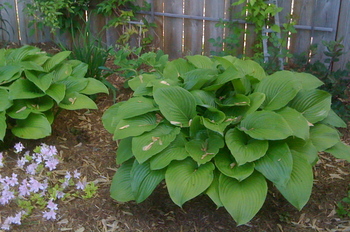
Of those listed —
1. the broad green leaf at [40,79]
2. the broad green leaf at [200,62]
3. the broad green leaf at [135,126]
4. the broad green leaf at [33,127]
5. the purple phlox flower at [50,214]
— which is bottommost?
the purple phlox flower at [50,214]

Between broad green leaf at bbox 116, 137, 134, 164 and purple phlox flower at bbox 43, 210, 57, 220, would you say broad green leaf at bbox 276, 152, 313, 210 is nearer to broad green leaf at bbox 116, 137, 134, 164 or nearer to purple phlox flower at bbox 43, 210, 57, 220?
broad green leaf at bbox 116, 137, 134, 164

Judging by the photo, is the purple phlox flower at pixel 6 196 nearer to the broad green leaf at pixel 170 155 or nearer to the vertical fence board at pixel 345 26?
the broad green leaf at pixel 170 155

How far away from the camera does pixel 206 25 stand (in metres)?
4.90

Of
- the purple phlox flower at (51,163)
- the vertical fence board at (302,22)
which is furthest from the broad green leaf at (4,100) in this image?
the vertical fence board at (302,22)

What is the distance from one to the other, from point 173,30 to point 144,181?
10.3 ft

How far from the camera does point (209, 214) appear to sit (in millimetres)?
2605

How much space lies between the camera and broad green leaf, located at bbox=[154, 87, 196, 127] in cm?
238

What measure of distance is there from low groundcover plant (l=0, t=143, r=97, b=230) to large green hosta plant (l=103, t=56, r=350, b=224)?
417 mm

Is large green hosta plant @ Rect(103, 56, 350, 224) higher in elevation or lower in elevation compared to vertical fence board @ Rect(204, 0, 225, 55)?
lower

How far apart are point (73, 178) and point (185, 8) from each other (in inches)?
109

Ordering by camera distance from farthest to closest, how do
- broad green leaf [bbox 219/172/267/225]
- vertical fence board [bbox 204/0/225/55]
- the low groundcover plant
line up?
vertical fence board [bbox 204/0/225/55] → the low groundcover plant → broad green leaf [bbox 219/172/267/225]

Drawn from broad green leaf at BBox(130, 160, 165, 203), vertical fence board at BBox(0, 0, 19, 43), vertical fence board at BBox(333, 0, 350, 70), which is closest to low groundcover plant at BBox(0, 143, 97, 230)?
broad green leaf at BBox(130, 160, 165, 203)

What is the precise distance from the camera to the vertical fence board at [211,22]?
4746 mm

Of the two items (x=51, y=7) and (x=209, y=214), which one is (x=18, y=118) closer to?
(x=209, y=214)
